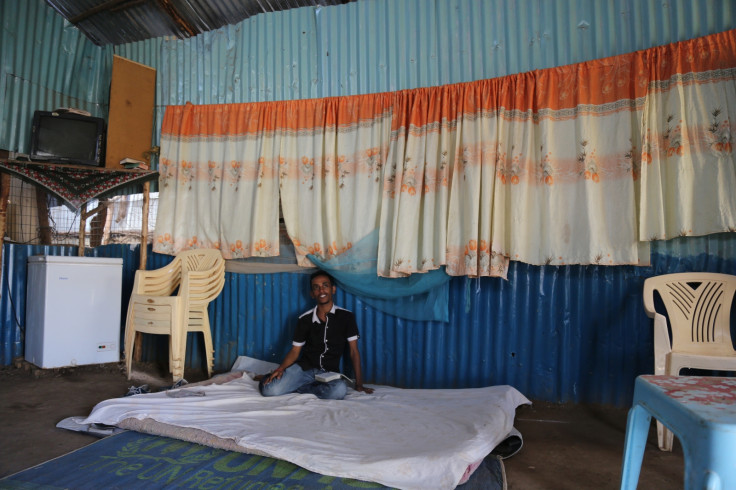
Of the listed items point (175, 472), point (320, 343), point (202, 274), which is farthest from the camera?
point (202, 274)

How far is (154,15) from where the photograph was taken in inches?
176

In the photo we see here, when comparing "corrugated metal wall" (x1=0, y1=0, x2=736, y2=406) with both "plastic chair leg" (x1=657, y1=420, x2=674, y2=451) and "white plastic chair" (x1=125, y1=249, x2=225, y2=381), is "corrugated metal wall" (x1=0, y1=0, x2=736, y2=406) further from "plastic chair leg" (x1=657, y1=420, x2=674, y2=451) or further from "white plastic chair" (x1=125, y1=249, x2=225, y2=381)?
"plastic chair leg" (x1=657, y1=420, x2=674, y2=451)

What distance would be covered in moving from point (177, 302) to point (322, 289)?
1.19 metres

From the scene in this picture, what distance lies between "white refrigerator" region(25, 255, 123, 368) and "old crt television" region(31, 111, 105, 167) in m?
0.92

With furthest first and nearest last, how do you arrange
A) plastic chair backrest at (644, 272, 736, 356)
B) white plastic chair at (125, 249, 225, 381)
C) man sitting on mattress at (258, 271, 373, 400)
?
white plastic chair at (125, 249, 225, 381)
man sitting on mattress at (258, 271, 373, 400)
plastic chair backrest at (644, 272, 736, 356)

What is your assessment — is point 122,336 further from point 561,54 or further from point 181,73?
point 561,54

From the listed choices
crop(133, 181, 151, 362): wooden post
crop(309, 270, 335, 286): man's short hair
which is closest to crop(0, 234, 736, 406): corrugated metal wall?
crop(309, 270, 335, 286): man's short hair

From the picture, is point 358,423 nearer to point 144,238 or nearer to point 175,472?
point 175,472

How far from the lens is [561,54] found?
312 cm

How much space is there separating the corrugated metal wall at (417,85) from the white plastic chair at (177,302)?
305 millimetres

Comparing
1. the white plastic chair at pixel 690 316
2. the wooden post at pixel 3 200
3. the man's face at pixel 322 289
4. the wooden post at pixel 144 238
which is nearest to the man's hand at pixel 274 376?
the man's face at pixel 322 289

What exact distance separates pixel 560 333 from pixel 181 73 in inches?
165

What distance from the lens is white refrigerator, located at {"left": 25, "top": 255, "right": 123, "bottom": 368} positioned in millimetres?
3637

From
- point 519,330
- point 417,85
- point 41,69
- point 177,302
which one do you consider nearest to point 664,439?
point 519,330
